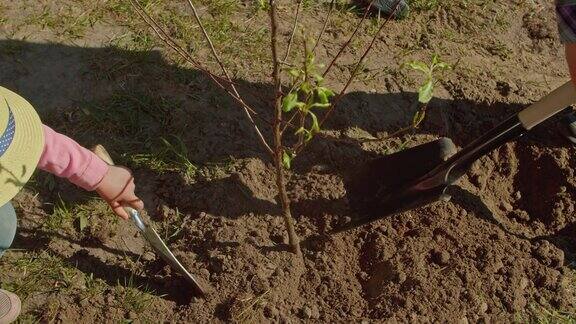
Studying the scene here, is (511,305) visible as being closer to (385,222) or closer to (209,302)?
(385,222)

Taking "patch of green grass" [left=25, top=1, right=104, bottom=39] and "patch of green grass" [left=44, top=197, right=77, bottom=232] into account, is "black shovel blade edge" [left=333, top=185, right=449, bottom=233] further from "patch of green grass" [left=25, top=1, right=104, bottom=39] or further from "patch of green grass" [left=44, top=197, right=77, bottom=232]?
"patch of green grass" [left=25, top=1, right=104, bottom=39]

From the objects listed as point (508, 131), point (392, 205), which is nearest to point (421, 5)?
point (508, 131)

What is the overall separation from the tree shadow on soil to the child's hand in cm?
39

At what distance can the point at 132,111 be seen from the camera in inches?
108

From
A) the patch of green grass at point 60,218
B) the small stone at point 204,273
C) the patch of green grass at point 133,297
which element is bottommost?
the patch of green grass at point 133,297

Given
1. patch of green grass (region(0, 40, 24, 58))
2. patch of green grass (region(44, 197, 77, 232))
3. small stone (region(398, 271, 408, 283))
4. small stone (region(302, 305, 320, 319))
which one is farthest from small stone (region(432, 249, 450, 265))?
patch of green grass (region(0, 40, 24, 58))

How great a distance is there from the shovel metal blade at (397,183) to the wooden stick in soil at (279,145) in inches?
8.4

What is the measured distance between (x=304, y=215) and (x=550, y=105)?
→ 3.27 ft

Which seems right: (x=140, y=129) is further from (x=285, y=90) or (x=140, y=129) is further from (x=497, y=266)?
(x=497, y=266)

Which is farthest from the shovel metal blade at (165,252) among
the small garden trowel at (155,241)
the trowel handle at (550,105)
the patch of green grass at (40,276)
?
the trowel handle at (550,105)

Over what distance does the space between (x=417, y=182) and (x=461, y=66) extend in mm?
784

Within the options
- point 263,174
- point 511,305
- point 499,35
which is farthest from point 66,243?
point 499,35

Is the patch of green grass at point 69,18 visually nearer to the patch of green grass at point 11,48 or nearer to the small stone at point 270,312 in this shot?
the patch of green grass at point 11,48

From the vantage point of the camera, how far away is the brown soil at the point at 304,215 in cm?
231
